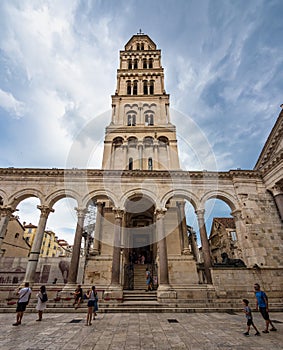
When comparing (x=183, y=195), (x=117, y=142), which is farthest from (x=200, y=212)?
(x=117, y=142)

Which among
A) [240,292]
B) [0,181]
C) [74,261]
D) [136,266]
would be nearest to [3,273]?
[0,181]

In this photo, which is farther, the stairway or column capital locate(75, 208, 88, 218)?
the stairway

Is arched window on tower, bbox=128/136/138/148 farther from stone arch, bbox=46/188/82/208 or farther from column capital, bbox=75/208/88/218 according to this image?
column capital, bbox=75/208/88/218

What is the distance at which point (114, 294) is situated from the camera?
1161 centimetres

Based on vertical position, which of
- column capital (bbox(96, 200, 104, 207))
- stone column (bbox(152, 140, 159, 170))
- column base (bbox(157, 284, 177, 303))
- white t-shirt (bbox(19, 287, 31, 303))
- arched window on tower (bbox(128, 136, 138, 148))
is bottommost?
column base (bbox(157, 284, 177, 303))

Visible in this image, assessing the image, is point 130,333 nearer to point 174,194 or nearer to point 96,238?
point 174,194

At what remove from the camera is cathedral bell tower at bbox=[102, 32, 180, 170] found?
22781 millimetres

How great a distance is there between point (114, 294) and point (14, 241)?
926 inches

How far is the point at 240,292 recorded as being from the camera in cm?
1184

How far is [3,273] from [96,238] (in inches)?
461

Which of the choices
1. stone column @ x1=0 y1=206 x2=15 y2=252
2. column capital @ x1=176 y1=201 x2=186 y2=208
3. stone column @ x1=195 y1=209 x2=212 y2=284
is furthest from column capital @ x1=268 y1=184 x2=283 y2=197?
stone column @ x1=0 y1=206 x2=15 y2=252

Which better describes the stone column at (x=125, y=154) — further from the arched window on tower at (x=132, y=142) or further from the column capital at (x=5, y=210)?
the column capital at (x=5, y=210)

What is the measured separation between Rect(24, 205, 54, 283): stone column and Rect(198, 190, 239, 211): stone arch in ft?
39.2

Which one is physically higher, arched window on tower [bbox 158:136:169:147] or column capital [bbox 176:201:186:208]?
arched window on tower [bbox 158:136:169:147]
